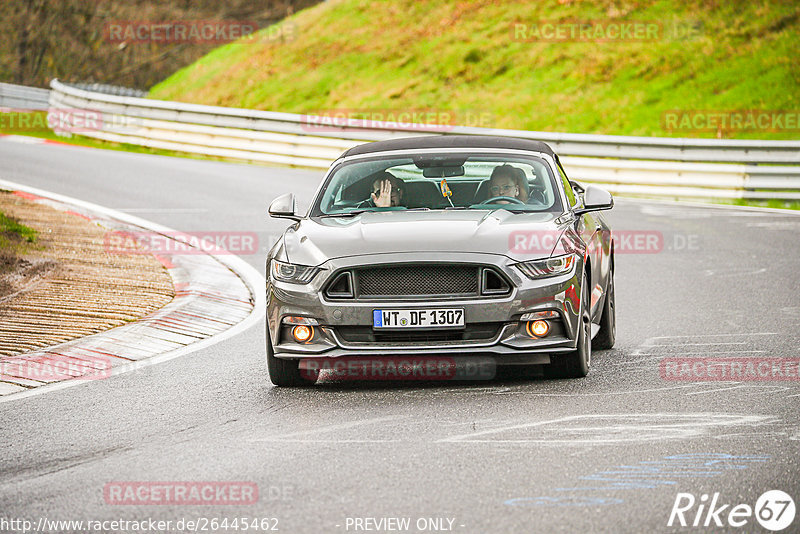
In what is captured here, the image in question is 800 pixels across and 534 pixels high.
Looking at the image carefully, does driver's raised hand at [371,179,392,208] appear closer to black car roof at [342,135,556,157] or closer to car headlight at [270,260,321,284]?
black car roof at [342,135,556,157]

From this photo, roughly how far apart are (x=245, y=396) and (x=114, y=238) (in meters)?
7.51

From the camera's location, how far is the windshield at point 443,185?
28.7ft

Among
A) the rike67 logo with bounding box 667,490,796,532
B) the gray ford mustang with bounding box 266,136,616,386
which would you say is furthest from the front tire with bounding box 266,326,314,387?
the rike67 logo with bounding box 667,490,796,532

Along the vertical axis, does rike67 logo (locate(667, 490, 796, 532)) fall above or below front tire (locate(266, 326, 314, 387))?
below

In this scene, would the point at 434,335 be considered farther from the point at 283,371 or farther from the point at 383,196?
the point at 383,196

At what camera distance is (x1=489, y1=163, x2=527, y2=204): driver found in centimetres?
880

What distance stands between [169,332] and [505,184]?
3.22 m

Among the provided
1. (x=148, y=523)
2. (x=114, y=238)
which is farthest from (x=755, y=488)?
(x=114, y=238)

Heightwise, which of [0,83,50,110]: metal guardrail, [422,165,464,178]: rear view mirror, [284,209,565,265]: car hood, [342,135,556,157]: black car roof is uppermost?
[0,83,50,110]: metal guardrail

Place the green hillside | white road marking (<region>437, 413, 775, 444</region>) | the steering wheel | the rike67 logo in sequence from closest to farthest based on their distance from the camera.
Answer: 1. the rike67 logo
2. white road marking (<region>437, 413, 775, 444</region>)
3. the steering wheel
4. the green hillside

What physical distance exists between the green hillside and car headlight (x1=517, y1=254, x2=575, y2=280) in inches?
700

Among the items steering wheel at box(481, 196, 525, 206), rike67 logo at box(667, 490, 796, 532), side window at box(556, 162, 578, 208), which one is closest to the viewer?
rike67 logo at box(667, 490, 796, 532)

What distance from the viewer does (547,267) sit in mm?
7711

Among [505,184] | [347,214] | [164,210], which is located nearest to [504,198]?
[505,184]
